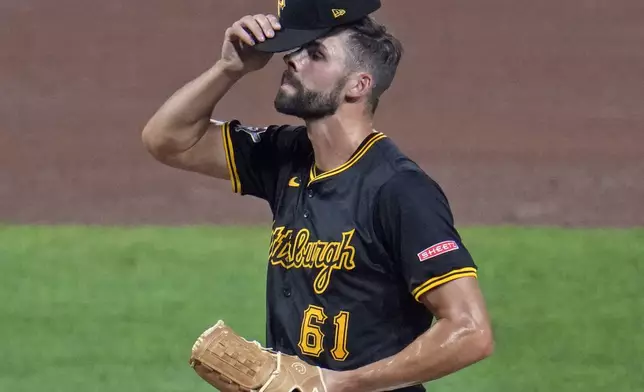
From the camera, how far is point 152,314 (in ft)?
22.4

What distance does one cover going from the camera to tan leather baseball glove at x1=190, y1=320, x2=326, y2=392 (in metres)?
3.04

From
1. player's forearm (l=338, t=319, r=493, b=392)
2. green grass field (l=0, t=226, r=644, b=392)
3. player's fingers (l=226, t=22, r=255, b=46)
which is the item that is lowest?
green grass field (l=0, t=226, r=644, b=392)

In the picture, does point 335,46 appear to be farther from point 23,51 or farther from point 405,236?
point 23,51

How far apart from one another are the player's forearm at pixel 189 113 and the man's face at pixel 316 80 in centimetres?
42

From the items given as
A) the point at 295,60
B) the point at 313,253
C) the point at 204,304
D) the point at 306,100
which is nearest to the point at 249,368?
the point at 313,253

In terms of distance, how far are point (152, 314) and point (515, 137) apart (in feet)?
15.8

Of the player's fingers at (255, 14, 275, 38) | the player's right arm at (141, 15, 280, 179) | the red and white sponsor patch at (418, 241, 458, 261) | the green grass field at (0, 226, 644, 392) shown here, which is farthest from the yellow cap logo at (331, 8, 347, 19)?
the green grass field at (0, 226, 644, 392)

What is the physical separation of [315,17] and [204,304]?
12.8 ft

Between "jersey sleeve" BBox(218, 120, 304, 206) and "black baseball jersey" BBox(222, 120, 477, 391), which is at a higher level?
"jersey sleeve" BBox(218, 120, 304, 206)

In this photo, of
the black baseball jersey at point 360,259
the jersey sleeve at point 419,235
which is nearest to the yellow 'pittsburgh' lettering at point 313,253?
the black baseball jersey at point 360,259

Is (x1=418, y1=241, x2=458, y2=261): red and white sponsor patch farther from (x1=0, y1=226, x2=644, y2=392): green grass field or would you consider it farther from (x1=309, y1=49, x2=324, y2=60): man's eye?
(x1=0, y1=226, x2=644, y2=392): green grass field

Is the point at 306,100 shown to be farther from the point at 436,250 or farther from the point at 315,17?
the point at 436,250

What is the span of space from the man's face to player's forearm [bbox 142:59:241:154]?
415 mm

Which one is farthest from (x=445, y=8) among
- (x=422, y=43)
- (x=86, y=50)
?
(x=86, y=50)
